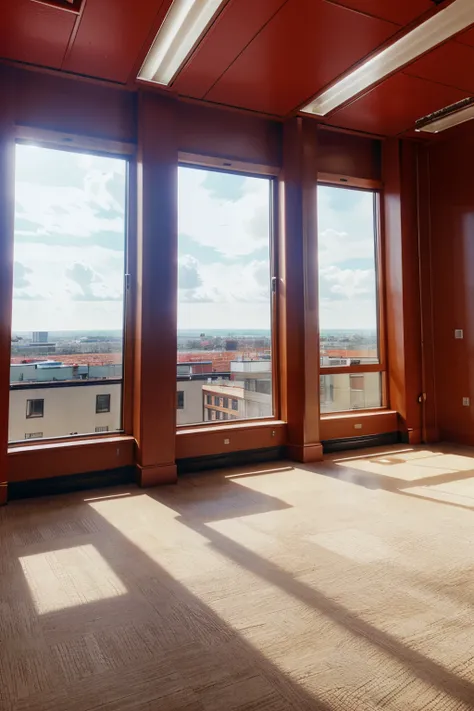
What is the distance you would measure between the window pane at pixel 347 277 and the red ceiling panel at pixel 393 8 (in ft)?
7.33

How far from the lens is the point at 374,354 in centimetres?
599

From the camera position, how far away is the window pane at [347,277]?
568 cm

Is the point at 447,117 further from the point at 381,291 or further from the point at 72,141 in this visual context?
the point at 72,141

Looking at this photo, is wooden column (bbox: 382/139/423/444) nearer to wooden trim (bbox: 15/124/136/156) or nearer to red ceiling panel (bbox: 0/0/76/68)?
wooden trim (bbox: 15/124/136/156)

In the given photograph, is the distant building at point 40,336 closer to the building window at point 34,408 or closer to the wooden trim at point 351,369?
the building window at point 34,408

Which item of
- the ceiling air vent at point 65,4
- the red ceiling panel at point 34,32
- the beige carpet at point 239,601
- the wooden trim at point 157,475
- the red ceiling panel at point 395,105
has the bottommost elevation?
the beige carpet at point 239,601

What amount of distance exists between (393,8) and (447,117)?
187 centimetres

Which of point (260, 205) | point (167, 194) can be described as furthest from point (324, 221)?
point (167, 194)

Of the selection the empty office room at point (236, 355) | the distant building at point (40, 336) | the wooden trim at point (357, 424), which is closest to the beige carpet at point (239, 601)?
the empty office room at point (236, 355)

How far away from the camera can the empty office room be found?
1.98m

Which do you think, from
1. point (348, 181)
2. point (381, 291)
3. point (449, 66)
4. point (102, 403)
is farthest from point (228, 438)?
point (449, 66)

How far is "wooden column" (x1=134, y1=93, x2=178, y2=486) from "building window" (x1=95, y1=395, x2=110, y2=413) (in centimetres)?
29

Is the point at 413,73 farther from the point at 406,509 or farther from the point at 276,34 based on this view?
the point at 406,509

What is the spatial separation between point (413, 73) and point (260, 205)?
1987 millimetres
